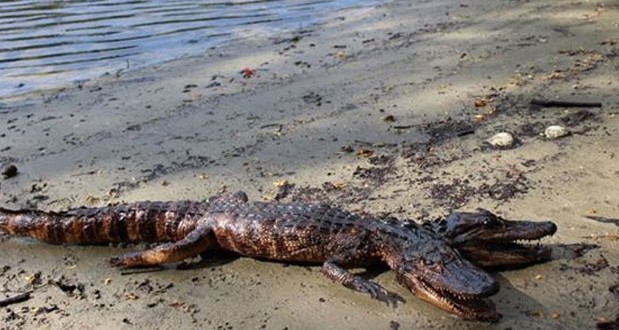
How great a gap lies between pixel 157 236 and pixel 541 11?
606cm

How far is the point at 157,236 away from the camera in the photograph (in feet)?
13.9

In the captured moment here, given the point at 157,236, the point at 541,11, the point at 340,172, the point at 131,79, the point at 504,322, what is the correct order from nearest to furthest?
the point at 504,322, the point at 157,236, the point at 340,172, the point at 131,79, the point at 541,11

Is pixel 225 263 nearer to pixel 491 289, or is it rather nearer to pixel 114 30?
pixel 491 289

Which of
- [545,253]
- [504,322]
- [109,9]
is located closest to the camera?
[504,322]

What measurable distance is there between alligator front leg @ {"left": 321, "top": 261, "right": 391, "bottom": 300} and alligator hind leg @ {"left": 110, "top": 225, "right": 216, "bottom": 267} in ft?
2.37

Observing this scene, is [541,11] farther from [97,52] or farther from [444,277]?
[444,277]

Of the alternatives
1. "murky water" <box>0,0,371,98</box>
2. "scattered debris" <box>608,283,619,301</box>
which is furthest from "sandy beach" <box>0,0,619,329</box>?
"murky water" <box>0,0,371,98</box>

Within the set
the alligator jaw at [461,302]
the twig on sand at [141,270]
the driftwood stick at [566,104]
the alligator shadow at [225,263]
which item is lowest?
the alligator shadow at [225,263]

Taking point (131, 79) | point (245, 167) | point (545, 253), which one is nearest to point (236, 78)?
point (131, 79)

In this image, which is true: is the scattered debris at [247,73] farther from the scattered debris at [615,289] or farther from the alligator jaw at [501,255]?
the scattered debris at [615,289]

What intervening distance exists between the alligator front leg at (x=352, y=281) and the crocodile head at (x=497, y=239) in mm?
421

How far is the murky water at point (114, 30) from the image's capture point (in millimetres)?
8352

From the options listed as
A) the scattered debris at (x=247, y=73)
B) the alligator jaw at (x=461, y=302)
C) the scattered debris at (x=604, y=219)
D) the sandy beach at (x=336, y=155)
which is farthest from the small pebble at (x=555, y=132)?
the scattered debris at (x=247, y=73)

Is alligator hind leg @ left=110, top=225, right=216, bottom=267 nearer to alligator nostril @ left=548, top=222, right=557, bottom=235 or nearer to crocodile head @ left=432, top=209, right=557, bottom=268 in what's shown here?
crocodile head @ left=432, top=209, right=557, bottom=268
